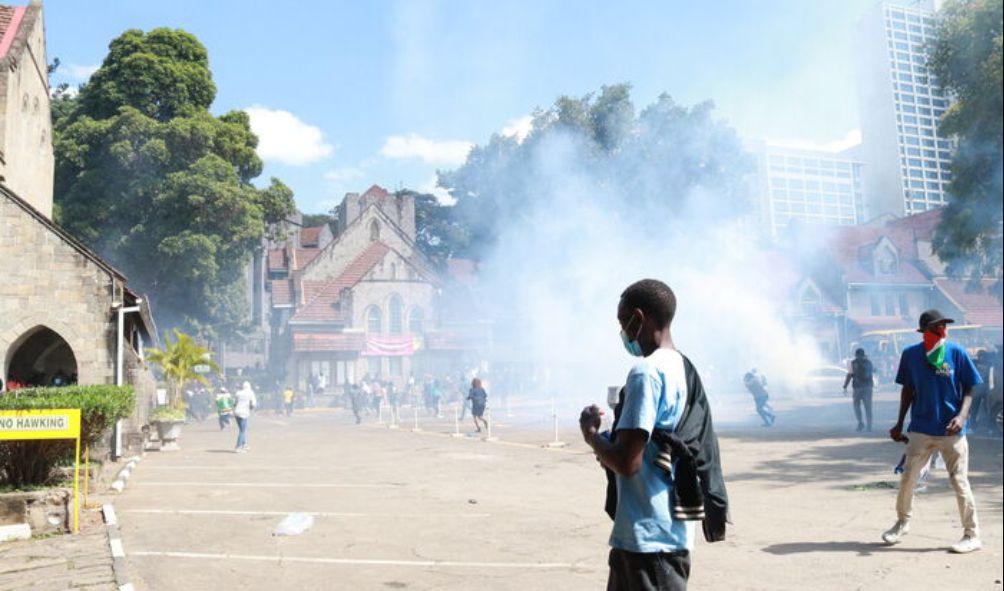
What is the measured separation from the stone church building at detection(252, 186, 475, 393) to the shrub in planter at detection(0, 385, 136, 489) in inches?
1294

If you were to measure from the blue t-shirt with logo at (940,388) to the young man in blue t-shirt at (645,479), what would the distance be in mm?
3861

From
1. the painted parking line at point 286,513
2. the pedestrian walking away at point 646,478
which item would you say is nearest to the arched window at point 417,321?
the painted parking line at point 286,513

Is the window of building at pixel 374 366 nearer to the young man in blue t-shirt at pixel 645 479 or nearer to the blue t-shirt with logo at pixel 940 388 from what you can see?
the blue t-shirt with logo at pixel 940 388

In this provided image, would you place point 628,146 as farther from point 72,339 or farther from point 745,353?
point 72,339

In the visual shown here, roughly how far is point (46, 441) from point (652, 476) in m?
7.61

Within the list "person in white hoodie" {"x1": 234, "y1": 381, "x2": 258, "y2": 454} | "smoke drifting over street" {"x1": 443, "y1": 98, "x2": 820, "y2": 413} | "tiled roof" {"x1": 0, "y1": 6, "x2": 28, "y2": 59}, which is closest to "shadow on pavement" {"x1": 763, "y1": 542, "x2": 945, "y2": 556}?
"person in white hoodie" {"x1": 234, "y1": 381, "x2": 258, "y2": 454}

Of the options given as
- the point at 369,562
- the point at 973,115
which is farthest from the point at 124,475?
the point at 973,115

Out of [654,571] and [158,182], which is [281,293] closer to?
[158,182]

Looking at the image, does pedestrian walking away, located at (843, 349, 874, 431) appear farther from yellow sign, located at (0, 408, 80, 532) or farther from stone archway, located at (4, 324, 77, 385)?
stone archway, located at (4, 324, 77, 385)

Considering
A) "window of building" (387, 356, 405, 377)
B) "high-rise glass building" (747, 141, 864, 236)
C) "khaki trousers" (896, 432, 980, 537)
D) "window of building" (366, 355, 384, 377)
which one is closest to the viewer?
"khaki trousers" (896, 432, 980, 537)

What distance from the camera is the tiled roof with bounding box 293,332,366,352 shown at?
138 ft

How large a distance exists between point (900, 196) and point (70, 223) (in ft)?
118

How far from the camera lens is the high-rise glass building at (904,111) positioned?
67.3 ft

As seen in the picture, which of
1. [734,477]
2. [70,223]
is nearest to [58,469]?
[734,477]
